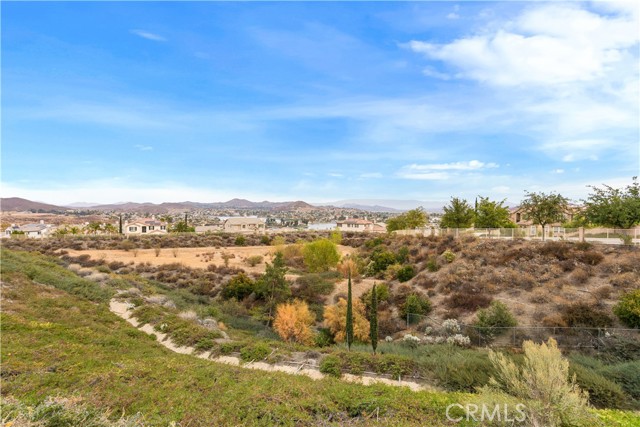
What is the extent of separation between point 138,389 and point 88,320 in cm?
806

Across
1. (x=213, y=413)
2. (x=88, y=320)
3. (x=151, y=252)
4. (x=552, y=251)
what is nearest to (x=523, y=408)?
(x=213, y=413)

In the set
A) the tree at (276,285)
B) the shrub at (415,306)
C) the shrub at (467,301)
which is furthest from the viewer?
the tree at (276,285)

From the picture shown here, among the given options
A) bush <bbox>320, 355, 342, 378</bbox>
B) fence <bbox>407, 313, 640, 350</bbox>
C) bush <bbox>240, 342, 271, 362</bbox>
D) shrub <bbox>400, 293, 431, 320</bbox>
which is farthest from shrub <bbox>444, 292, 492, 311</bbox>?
bush <bbox>240, 342, 271, 362</bbox>

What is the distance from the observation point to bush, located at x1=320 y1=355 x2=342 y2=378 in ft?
35.6

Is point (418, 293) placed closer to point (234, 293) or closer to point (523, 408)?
point (234, 293)

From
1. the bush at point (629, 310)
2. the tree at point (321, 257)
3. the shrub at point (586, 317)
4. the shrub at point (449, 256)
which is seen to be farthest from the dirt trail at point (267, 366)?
the tree at point (321, 257)

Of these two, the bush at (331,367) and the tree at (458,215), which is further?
the tree at (458,215)

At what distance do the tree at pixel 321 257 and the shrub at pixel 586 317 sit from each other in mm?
21944

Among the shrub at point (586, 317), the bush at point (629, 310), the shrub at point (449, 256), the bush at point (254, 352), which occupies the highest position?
the shrub at point (449, 256)

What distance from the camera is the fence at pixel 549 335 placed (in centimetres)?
1416

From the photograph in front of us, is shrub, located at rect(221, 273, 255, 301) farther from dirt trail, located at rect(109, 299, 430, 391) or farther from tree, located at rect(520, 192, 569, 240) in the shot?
tree, located at rect(520, 192, 569, 240)

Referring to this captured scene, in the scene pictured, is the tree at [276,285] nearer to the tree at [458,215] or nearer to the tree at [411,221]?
the tree at [458,215]

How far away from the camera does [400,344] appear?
1580 centimetres

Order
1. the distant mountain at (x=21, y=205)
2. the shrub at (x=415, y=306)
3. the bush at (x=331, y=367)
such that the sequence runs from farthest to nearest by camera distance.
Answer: the distant mountain at (x=21, y=205)
the shrub at (x=415, y=306)
the bush at (x=331, y=367)
